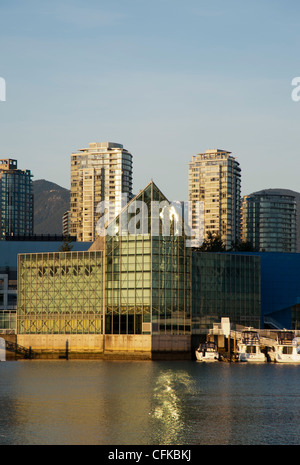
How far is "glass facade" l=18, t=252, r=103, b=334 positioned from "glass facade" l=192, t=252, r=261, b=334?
17999mm

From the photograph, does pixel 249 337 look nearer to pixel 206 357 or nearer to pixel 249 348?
pixel 249 348

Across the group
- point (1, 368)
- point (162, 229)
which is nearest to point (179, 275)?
point (162, 229)

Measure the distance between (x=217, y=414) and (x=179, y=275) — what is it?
229 feet

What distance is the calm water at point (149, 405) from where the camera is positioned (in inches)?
3184

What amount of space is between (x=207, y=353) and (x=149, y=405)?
206 feet

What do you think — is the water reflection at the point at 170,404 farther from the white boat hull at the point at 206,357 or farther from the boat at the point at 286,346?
the boat at the point at 286,346

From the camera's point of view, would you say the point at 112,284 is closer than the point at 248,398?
No

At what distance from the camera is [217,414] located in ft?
309

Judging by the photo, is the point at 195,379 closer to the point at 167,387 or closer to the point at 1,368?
the point at 167,387

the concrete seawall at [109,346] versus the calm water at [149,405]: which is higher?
the concrete seawall at [109,346]

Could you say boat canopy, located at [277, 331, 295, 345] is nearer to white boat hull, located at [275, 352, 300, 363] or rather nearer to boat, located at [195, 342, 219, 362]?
white boat hull, located at [275, 352, 300, 363]

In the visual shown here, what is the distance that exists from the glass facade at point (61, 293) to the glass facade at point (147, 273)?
116 inches

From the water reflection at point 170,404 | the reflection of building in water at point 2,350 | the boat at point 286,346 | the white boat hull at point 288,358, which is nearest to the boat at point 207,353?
the boat at point 286,346

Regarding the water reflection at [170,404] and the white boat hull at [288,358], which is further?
the white boat hull at [288,358]
